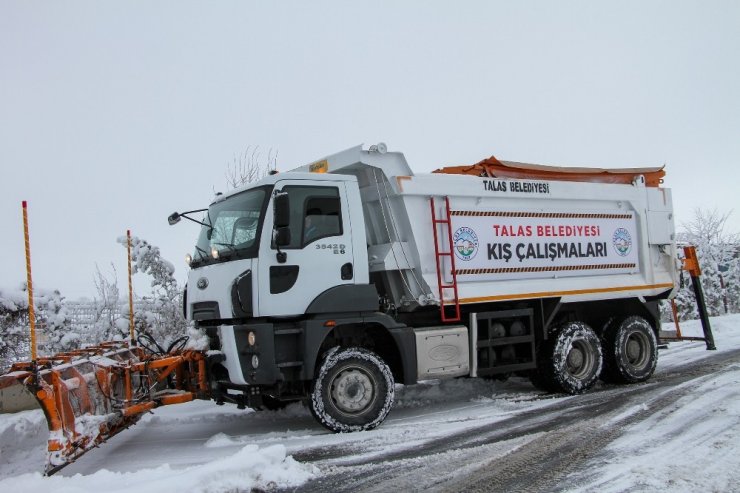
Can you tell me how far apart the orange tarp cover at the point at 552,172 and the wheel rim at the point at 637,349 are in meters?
2.49

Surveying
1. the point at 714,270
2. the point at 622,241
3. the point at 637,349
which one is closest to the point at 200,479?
the point at 637,349

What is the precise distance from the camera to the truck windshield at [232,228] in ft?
21.8

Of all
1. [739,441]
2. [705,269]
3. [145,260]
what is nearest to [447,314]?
[739,441]

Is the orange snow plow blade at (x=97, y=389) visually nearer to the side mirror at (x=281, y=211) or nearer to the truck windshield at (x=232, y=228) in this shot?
the truck windshield at (x=232, y=228)

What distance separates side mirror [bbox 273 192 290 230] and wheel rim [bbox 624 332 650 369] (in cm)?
601

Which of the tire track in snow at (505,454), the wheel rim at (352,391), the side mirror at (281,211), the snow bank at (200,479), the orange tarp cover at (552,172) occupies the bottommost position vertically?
the tire track in snow at (505,454)

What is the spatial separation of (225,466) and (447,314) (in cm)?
386

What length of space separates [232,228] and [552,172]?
4.85 metres

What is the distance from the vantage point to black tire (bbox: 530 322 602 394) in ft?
28.7

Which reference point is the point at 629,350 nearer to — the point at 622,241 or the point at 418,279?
the point at 622,241

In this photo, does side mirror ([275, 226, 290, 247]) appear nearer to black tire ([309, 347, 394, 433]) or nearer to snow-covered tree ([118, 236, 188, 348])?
black tire ([309, 347, 394, 433])

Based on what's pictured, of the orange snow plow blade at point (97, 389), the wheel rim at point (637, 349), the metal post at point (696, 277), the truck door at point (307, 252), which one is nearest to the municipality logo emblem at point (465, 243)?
the truck door at point (307, 252)

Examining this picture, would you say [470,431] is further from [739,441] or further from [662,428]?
[739,441]

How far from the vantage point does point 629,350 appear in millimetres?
9664
